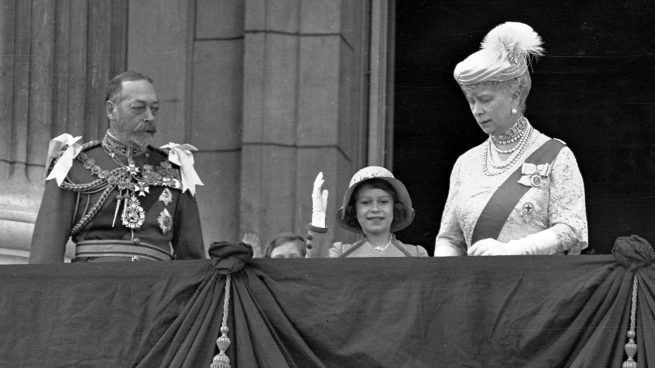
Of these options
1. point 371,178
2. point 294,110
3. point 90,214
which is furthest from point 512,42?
point 294,110

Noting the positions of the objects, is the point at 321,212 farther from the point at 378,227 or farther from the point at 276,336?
the point at 276,336

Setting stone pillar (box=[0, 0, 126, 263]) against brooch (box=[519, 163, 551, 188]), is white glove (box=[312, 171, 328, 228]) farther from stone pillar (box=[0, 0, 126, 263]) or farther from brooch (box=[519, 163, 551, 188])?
stone pillar (box=[0, 0, 126, 263])

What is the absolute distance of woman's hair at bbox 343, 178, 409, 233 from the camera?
454 inches

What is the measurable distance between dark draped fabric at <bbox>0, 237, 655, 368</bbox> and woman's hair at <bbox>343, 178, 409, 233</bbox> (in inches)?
45.6

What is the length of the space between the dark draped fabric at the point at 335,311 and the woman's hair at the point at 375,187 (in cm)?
116

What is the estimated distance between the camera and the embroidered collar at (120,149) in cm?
1155

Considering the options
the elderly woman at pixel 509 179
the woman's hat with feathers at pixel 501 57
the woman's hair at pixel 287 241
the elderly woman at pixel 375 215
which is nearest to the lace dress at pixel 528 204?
the elderly woman at pixel 509 179

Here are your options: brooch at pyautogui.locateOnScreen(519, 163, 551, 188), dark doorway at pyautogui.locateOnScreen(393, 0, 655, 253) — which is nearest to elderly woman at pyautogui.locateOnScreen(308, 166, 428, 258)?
brooch at pyautogui.locateOnScreen(519, 163, 551, 188)

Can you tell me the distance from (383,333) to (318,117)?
3816 millimetres

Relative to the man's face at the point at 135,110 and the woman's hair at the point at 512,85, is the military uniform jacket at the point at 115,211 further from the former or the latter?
the woman's hair at the point at 512,85

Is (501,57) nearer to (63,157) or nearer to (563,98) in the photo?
(63,157)

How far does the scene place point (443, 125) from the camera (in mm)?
14422

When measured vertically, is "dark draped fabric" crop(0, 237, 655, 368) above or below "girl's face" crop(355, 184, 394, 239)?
below

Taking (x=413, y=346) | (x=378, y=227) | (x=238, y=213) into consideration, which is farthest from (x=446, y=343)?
(x=238, y=213)
